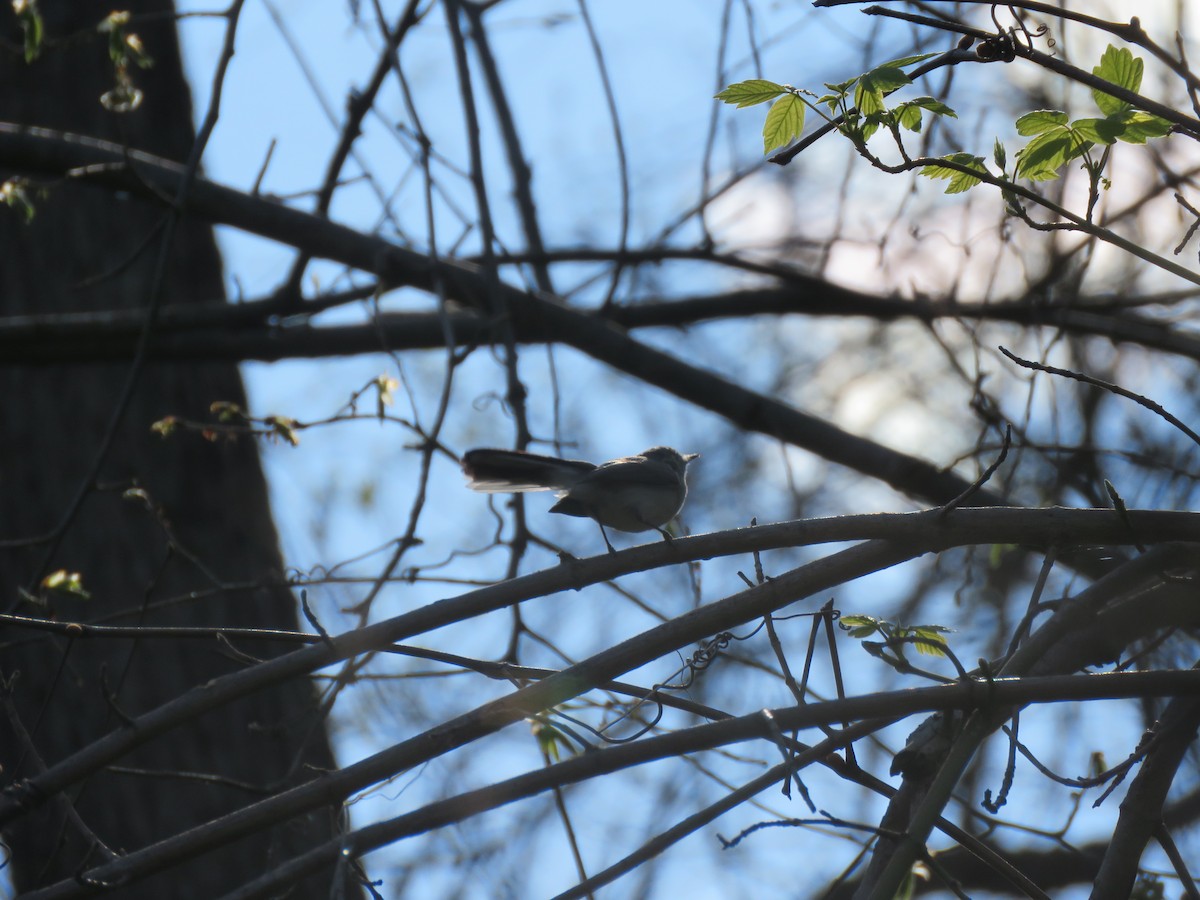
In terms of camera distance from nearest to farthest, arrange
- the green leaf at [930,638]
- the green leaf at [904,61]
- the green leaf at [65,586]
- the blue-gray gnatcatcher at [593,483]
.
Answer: the green leaf at [904,61]
the green leaf at [930,638]
the green leaf at [65,586]
the blue-gray gnatcatcher at [593,483]

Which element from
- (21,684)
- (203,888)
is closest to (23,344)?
(21,684)

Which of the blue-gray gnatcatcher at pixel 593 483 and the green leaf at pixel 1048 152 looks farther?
the blue-gray gnatcatcher at pixel 593 483

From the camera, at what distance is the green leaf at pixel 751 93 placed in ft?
7.78

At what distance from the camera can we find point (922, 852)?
224cm

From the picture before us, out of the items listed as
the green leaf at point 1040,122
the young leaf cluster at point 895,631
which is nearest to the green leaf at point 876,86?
the green leaf at point 1040,122

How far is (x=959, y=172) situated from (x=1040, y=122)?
18cm

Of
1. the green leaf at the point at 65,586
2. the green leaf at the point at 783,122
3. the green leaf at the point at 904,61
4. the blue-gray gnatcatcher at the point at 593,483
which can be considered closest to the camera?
the green leaf at the point at 904,61

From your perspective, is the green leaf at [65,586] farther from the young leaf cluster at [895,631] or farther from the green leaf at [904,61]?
the green leaf at [904,61]

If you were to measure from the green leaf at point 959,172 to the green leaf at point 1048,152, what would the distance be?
83mm

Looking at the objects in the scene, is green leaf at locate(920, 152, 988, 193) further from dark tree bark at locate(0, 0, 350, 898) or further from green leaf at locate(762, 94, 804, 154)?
dark tree bark at locate(0, 0, 350, 898)

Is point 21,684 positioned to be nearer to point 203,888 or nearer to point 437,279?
point 203,888

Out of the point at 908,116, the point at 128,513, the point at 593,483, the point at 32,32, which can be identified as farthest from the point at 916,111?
the point at 128,513

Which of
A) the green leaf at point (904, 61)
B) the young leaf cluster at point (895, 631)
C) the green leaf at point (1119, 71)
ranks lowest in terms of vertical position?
the young leaf cluster at point (895, 631)

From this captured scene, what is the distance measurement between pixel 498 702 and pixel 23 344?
4015 millimetres
